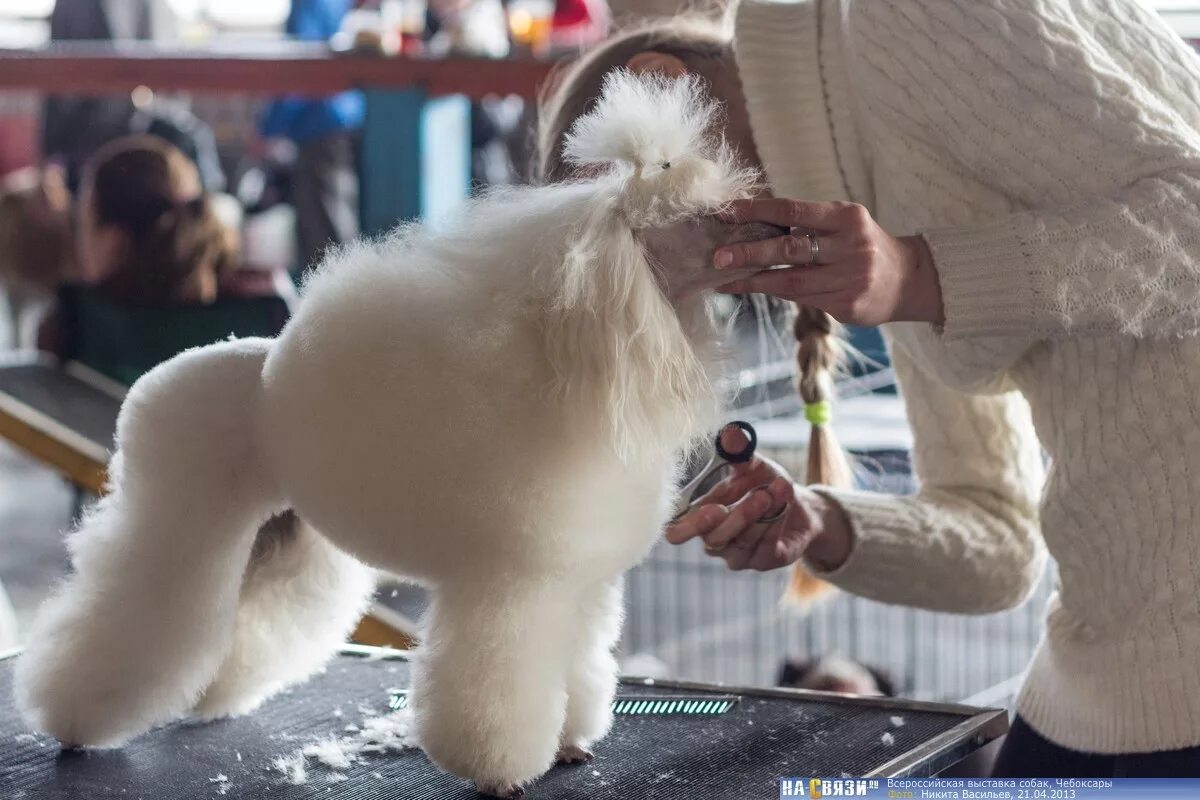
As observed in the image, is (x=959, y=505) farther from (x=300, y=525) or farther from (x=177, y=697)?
(x=177, y=697)

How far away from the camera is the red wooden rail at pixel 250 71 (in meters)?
2.12

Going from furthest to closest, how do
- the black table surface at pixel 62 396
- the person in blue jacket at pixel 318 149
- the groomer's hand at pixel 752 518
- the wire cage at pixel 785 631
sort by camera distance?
1. the person in blue jacket at pixel 318 149
2. the wire cage at pixel 785 631
3. the black table surface at pixel 62 396
4. the groomer's hand at pixel 752 518

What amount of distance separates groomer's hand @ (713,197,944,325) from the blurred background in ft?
0.24

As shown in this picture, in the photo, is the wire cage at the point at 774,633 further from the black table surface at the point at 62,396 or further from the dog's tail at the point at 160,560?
the dog's tail at the point at 160,560

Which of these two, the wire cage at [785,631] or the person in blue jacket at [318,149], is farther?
the person in blue jacket at [318,149]

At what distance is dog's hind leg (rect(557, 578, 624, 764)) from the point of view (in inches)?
38.2

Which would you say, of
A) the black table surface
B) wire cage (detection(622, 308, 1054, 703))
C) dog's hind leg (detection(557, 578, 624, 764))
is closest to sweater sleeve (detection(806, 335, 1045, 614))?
dog's hind leg (detection(557, 578, 624, 764))

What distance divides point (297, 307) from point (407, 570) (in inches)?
7.3

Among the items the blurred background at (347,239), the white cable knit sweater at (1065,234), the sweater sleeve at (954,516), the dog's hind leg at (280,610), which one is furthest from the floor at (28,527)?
the white cable knit sweater at (1065,234)

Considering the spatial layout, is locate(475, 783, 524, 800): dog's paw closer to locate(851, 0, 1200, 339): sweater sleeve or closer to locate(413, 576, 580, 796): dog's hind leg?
locate(413, 576, 580, 796): dog's hind leg

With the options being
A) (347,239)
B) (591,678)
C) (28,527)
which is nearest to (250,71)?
(347,239)

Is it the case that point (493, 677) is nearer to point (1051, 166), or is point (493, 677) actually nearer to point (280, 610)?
point (280, 610)

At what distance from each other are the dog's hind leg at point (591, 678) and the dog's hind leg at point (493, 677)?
0.27 ft

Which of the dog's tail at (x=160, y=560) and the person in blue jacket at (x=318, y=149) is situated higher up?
the person in blue jacket at (x=318, y=149)
